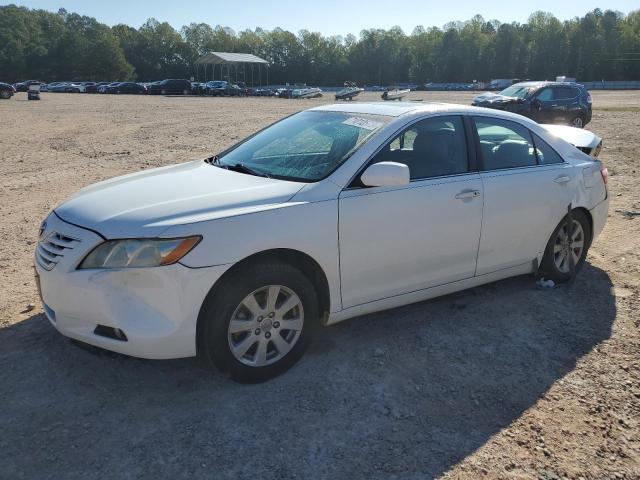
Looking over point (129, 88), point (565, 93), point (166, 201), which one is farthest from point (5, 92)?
point (166, 201)

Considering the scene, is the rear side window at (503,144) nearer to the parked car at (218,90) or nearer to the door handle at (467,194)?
the door handle at (467,194)

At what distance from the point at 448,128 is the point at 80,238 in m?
2.78

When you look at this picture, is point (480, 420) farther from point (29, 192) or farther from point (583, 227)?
point (29, 192)

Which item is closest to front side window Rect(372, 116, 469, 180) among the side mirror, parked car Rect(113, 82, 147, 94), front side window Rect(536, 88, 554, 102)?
the side mirror

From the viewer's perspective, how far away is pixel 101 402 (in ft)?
11.0

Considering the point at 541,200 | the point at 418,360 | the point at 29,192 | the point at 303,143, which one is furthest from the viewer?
the point at 29,192

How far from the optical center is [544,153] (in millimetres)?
4973

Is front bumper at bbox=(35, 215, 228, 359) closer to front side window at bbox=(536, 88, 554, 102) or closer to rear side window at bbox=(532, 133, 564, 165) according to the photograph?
rear side window at bbox=(532, 133, 564, 165)

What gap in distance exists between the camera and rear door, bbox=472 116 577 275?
176 inches

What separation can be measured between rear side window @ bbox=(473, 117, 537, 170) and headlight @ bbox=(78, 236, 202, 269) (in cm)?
254

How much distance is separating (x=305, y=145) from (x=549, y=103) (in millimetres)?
15753

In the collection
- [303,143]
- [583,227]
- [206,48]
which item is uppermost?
[206,48]

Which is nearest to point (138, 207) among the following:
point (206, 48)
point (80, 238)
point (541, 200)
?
point (80, 238)

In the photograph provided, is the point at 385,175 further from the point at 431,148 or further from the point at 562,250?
the point at 562,250
